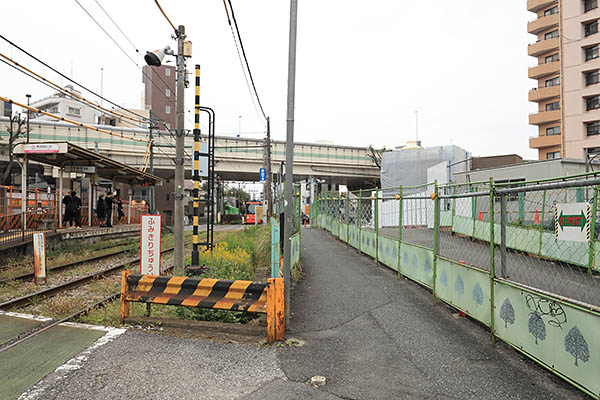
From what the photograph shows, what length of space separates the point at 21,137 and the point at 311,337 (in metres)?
38.6

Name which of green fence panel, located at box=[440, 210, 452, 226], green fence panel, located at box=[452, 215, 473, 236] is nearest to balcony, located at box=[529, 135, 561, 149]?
green fence panel, located at box=[440, 210, 452, 226]

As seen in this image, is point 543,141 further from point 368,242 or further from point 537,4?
point 368,242

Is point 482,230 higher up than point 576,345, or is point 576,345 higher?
point 482,230

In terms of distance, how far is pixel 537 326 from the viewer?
414 cm

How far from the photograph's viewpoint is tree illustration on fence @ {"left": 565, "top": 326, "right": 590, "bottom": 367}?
3490mm

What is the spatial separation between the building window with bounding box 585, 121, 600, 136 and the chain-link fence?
92.5ft

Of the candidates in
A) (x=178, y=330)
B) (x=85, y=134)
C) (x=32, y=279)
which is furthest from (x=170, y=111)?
(x=178, y=330)

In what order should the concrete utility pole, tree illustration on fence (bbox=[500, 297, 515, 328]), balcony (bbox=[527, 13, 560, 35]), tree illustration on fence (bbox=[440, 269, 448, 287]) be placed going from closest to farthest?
tree illustration on fence (bbox=[500, 297, 515, 328])
tree illustration on fence (bbox=[440, 269, 448, 287])
the concrete utility pole
balcony (bbox=[527, 13, 560, 35])

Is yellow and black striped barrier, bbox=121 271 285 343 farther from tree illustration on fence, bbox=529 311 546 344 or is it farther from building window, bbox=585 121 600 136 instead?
building window, bbox=585 121 600 136

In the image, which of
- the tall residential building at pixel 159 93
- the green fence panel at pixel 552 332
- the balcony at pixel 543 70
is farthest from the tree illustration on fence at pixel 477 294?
the tall residential building at pixel 159 93

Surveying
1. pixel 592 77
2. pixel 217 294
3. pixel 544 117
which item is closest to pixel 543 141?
pixel 544 117

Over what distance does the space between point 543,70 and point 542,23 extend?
14.7 feet

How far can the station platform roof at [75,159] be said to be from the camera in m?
13.3

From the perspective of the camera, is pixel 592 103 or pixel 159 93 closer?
pixel 592 103
